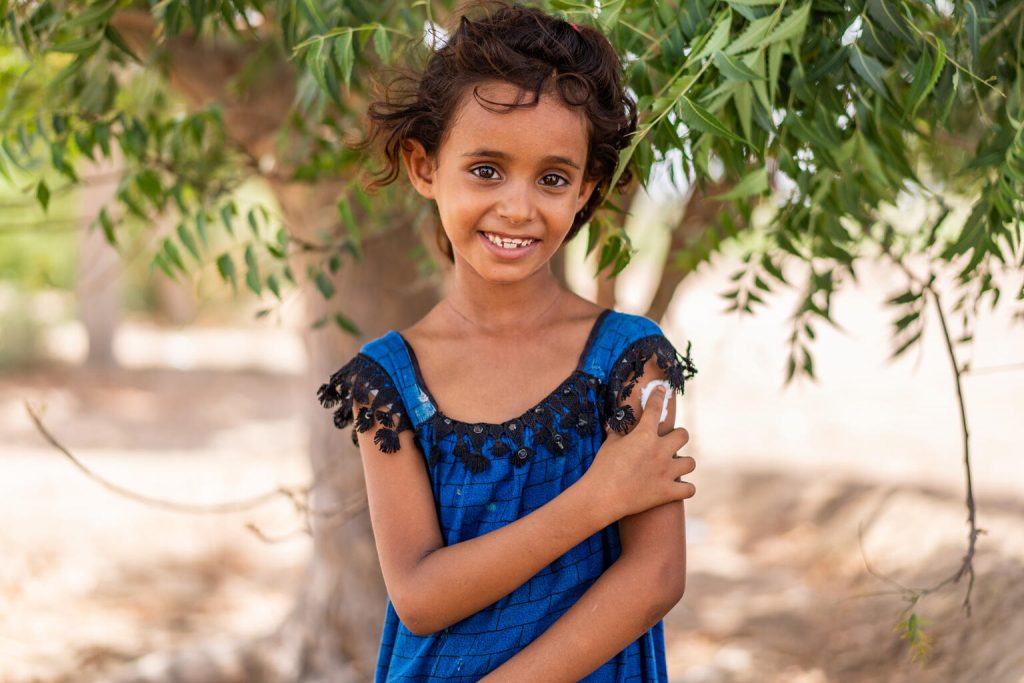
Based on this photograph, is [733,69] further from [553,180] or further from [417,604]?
[417,604]

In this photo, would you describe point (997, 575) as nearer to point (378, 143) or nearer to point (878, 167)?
point (878, 167)

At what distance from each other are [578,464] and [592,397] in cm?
10

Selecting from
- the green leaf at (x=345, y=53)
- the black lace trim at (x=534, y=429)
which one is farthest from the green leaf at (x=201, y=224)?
the black lace trim at (x=534, y=429)

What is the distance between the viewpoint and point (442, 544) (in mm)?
1468

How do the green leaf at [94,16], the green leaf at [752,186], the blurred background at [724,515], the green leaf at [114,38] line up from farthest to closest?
the blurred background at [724,515] < the green leaf at [114,38] < the green leaf at [94,16] < the green leaf at [752,186]

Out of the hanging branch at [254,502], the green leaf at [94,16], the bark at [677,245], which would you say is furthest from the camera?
the bark at [677,245]

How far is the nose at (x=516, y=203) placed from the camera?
1.38 meters

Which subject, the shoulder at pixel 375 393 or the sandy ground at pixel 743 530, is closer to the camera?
the shoulder at pixel 375 393

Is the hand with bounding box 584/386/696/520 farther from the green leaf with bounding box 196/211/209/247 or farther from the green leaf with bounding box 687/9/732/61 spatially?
the green leaf with bounding box 196/211/209/247

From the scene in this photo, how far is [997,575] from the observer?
10.8ft

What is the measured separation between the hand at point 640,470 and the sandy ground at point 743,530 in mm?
727

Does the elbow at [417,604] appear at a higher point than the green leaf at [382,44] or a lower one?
lower

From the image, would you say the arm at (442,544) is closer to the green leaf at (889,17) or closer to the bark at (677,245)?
the green leaf at (889,17)

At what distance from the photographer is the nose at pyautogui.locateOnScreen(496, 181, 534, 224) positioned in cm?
138
